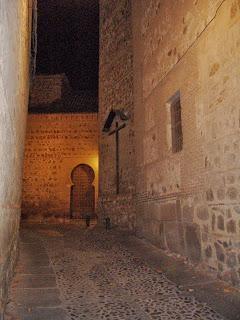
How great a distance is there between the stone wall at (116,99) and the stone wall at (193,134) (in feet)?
7.70

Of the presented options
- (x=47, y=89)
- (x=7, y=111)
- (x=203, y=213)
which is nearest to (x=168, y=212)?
(x=203, y=213)

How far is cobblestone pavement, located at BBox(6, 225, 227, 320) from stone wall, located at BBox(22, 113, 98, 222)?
35.7 ft

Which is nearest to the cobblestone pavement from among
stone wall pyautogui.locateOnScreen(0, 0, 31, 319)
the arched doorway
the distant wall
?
stone wall pyautogui.locateOnScreen(0, 0, 31, 319)

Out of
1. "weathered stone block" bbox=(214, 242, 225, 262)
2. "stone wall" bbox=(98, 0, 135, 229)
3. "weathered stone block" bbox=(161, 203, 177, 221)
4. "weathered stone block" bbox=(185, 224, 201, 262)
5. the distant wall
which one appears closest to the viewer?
"weathered stone block" bbox=(214, 242, 225, 262)

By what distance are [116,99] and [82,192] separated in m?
6.94

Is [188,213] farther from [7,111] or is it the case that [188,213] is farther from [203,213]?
[7,111]

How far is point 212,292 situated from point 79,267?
7.26 feet

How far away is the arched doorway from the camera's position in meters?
17.0

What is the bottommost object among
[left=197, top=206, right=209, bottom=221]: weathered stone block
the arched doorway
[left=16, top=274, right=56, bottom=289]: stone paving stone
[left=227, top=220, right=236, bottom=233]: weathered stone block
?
[left=16, top=274, right=56, bottom=289]: stone paving stone

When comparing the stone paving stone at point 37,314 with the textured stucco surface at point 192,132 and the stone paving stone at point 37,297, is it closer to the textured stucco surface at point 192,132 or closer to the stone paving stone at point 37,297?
the stone paving stone at point 37,297

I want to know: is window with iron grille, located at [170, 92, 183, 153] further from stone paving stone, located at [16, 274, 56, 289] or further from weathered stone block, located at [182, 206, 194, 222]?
stone paving stone, located at [16, 274, 56, 289]

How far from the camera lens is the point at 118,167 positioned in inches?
444

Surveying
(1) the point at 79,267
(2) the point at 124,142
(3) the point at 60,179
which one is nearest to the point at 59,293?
(1) the point at 79,267

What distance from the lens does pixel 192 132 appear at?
17.5ft
